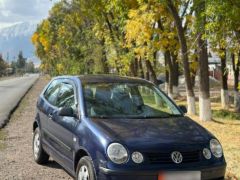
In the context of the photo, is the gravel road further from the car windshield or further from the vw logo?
the vw logo

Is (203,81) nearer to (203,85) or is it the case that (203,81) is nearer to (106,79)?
(203,85)

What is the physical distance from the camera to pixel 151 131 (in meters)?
5.99

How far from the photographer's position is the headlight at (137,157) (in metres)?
5.55

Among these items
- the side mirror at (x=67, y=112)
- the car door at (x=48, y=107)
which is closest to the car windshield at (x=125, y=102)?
the side mirror at (x=67, y=112)

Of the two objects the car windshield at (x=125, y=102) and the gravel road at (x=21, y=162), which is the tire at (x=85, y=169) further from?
the gravel road at (x=21, y=162)

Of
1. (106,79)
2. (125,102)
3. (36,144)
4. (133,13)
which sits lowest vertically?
(36,144)

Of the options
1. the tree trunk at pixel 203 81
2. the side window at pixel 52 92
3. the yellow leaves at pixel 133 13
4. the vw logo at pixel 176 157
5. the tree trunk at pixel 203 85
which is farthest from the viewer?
the yellow leaves at pixel 133 13

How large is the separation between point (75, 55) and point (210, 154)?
42207mm

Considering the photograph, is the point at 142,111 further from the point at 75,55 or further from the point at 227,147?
the point at 75,55

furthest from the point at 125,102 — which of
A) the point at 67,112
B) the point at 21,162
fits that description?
the point at 21,162

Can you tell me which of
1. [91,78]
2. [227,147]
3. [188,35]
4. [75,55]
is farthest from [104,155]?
[75,55]

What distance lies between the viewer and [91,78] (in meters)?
7.59

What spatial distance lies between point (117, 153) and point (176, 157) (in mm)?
677

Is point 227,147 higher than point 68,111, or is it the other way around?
point 68,111
